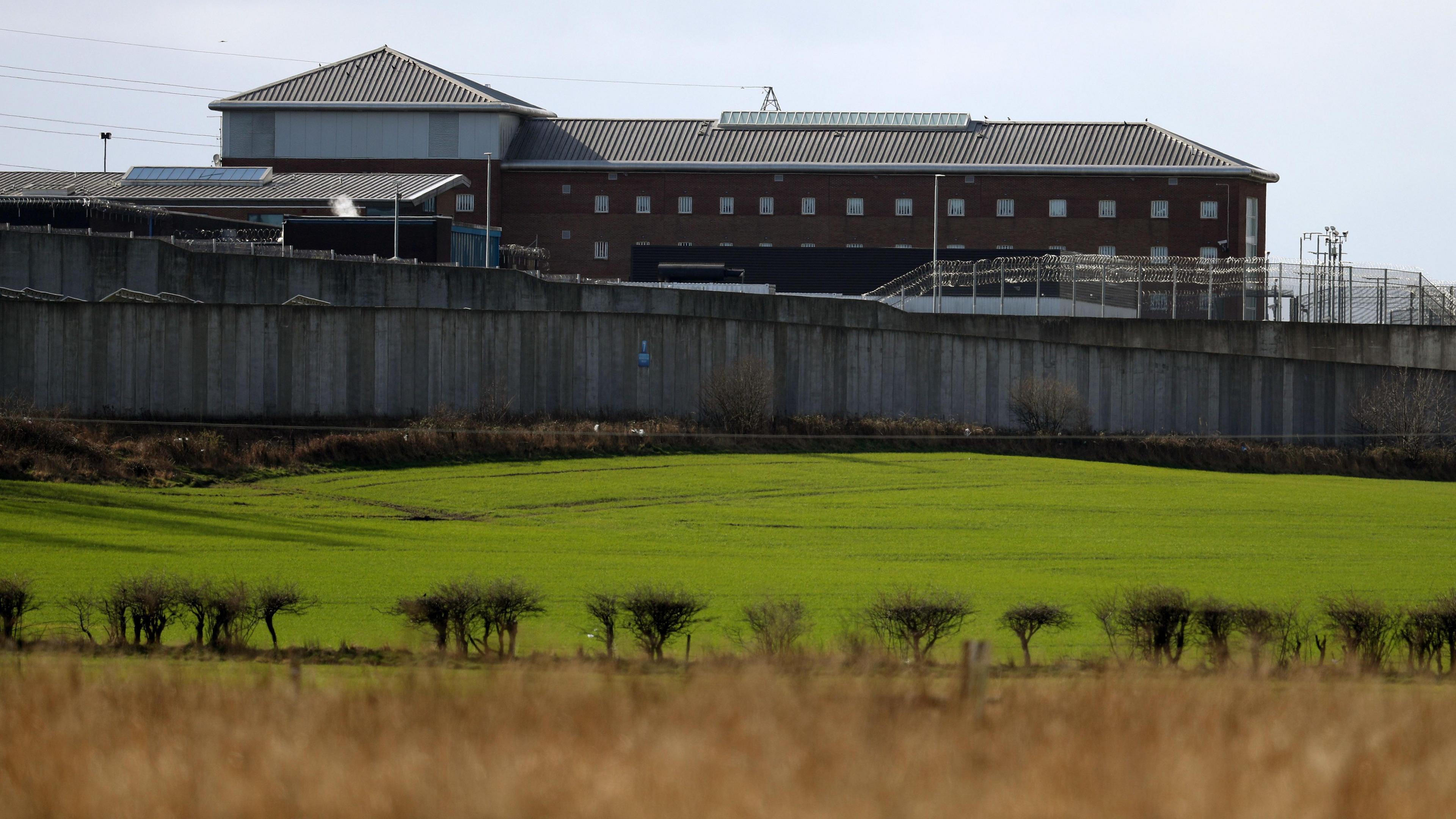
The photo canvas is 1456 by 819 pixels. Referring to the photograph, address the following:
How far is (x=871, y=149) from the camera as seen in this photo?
255ft

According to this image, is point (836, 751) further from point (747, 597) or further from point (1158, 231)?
point (1158, 231)

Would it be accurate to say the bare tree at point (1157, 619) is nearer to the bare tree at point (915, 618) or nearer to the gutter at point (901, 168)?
the bare tree at point (915, 618)

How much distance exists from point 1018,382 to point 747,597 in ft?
71.8

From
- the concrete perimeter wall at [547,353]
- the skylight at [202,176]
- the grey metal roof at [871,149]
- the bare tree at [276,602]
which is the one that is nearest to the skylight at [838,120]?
the grey metal roof at [871,149]

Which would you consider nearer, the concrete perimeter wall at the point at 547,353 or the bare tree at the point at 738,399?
the concrete perimeter wall at the point at 547,353

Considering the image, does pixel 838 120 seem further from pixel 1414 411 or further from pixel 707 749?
pixel 707 749

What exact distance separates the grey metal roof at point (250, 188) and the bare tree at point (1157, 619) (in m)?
54.4

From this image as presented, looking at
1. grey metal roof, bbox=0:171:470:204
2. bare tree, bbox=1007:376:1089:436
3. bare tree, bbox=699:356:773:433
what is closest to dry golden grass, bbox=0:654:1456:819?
bare tree, bbox=699:356:773:433

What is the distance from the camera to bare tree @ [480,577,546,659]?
517 inches

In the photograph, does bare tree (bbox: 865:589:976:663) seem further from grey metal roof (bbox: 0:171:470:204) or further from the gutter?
the gutter

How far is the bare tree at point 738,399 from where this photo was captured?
35.4 meters

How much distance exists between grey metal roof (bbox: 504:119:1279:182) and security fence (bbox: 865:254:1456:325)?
2548 cm

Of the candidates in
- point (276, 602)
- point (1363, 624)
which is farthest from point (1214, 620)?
point (276, 602)

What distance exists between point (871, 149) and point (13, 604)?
67839mm
